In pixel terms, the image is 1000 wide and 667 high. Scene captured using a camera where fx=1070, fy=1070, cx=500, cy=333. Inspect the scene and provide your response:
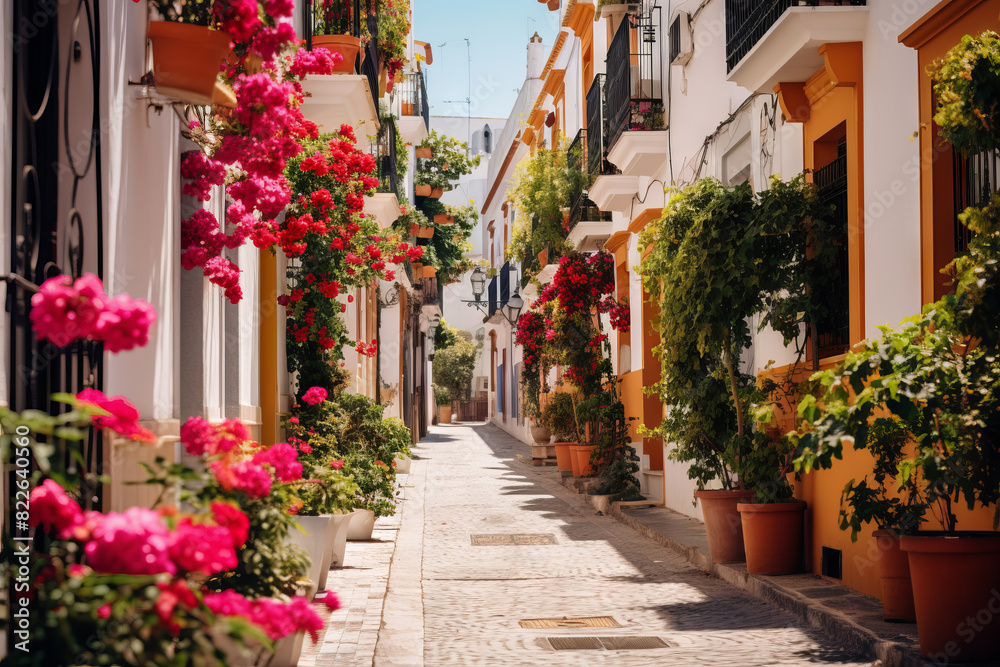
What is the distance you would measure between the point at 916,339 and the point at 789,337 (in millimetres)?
2747

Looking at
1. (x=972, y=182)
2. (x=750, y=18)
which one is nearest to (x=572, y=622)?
(x=972, y=182)

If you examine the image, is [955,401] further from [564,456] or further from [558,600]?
[564,456]

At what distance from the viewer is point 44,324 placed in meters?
2.54

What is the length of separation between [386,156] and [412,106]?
6305 mm

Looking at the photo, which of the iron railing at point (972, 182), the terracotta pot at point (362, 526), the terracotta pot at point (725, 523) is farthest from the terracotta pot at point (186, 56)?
the terracotta pot at point (362, 526)

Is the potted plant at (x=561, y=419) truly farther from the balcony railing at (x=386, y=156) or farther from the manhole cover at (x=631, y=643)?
the manhole cover at (x=631, y=643)

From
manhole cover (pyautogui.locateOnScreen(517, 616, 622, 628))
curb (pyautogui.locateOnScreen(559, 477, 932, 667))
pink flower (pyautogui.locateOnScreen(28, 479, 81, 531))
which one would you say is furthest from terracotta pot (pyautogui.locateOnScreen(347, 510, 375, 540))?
pink flower (pyautogui.locateOnScreen(28, 479, 81, 531))

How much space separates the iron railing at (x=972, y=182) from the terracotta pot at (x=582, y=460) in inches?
418

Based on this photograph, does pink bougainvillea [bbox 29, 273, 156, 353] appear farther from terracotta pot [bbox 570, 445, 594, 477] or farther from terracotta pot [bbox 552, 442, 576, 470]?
terracotta pot [bbox 552, 442, 576, 470]

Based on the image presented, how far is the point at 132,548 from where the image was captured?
233 cm

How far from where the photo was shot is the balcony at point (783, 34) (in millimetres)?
7609

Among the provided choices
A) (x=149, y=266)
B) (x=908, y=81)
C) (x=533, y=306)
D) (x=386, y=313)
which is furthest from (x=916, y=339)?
(x=386, y=313)

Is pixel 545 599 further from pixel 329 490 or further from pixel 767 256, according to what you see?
pixel 767 256

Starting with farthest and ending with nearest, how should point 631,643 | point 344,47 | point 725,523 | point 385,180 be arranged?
1. point 385,180
2. point 344,47
3. point 725,523
4. point 631,643
